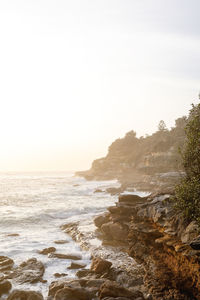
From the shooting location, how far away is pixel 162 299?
1438 cm

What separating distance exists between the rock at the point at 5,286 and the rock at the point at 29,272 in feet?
3.38

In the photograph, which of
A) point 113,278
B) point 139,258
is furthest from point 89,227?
point 113,278

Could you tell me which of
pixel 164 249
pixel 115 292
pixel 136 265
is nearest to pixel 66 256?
pixel 136 265

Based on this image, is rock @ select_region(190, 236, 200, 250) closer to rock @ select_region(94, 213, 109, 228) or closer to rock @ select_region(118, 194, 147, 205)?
rock @ select_region(118, 194, 147, 205)

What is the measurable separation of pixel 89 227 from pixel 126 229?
824 cm

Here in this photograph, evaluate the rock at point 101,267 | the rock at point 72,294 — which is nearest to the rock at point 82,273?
the rock at point 101,267

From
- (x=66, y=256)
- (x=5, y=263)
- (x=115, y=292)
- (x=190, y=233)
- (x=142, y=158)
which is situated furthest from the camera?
(x=142, y=158)

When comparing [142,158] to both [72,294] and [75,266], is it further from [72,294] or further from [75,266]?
[72,294]

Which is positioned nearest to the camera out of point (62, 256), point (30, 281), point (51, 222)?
point (30, 281)

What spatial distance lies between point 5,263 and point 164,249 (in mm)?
14083

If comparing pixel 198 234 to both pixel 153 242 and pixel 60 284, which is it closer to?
pixel 153 242

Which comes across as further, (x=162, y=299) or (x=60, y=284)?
(x=60, y=284)

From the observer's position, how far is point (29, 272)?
18.5 meters

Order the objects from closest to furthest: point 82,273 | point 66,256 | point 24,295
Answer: point 24,295
point 82,273
point 66,256
